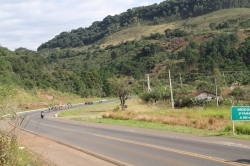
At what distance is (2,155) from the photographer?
736 cm

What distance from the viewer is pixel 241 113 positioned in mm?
A: 19406

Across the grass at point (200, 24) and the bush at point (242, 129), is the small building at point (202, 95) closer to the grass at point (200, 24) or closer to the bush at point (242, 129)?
the bush at point (242, 129)

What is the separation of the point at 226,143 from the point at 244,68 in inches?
2631

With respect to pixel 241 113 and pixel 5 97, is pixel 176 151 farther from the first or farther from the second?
pixel 5 97

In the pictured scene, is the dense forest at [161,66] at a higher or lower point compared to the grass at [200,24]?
lower

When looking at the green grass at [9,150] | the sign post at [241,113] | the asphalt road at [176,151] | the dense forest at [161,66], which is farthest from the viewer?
the dense forest at [161,66]

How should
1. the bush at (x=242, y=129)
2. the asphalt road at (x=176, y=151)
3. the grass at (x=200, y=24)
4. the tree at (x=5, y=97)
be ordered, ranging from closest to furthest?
the tree at (x=5, y=97)
the asphalt road at (x=176, y=151)
the bush at (x=242, y=129)
the grass at (x=200, y=24)

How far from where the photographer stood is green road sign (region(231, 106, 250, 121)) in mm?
19219

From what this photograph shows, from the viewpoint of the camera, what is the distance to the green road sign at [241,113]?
19.2 meters

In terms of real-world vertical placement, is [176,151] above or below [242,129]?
above

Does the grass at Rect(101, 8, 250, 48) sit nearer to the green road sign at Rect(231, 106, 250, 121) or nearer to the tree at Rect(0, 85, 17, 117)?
the green road sign at Rect(231, 106, 250, 121)

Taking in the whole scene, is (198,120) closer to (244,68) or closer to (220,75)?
(220,75)

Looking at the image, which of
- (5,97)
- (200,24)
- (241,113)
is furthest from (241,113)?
(200,24)

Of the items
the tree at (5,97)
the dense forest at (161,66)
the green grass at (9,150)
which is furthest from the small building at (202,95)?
the green grass at (9,150)
